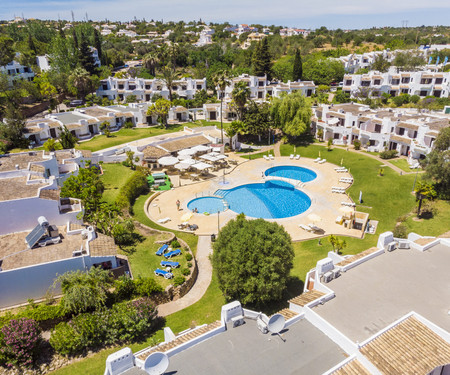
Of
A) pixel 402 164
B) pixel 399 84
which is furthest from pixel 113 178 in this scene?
pixel 399 84

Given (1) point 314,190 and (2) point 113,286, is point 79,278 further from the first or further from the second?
(1) point 314,190

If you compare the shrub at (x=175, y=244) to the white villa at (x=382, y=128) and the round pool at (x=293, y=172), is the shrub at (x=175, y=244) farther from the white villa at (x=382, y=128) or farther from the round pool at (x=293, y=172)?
the white villa at (x=382, y=128)

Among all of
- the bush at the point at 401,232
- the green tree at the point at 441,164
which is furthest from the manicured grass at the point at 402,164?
the bush at the point at 401,232

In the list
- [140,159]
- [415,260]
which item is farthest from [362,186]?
[140,159]

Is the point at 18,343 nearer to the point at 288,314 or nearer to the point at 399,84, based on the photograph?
the point at 288,314

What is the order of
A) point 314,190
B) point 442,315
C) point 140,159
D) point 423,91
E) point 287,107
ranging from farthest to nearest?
point 423,91 → point 287,107 → point 140,159 → point 314,190 → point 442,315
